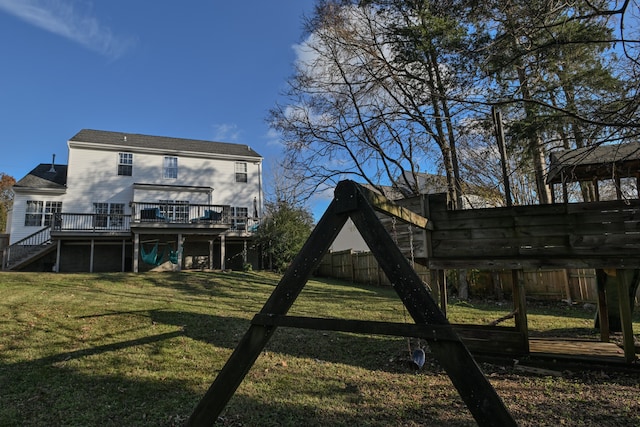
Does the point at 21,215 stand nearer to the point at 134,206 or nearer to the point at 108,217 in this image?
the point at 108,217

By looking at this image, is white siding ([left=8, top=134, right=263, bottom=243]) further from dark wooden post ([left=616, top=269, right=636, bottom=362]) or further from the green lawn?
dark wooden post ([left=616, top=269, right=636, bottom=362])

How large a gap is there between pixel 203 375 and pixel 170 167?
20022 millimetres

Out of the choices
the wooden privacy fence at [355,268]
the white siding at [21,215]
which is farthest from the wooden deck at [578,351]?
the white siding at [21,215]

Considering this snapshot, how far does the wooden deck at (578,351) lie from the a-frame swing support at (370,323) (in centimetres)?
440

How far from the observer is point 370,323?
7.29 ft

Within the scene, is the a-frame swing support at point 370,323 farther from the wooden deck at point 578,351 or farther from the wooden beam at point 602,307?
the wooden beam at point 602,307

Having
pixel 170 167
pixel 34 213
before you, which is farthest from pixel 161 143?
pixel 34 213

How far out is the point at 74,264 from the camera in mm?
19062

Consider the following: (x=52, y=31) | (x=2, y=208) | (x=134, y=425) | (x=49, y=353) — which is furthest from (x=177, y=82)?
(x=2, y=208)

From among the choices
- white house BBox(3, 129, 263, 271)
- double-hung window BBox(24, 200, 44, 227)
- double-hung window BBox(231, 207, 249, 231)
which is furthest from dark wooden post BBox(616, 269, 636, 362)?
double-hung window BBox(24, 200, 44, 227)

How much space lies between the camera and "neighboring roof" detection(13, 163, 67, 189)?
2002cm

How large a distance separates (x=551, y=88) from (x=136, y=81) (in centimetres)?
1678

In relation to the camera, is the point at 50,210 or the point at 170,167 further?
the point at 170,167

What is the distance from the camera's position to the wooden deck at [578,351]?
5.07m
